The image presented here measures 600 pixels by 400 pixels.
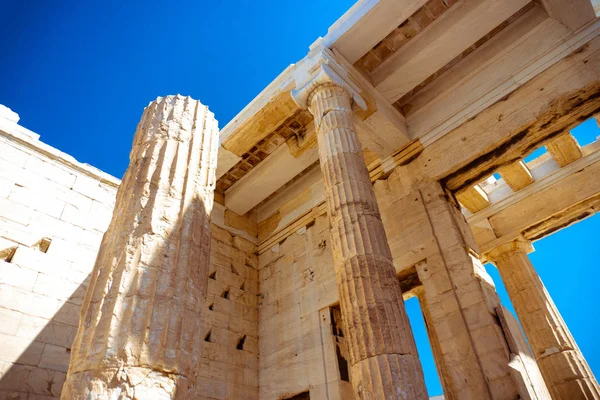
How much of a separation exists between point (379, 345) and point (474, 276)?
3.32 meters

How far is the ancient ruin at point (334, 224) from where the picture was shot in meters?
4.44

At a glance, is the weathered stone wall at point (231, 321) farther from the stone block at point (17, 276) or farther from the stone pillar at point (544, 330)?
the stone pillar at point (544, 330)

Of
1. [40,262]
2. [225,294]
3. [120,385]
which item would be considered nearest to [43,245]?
[40,262]

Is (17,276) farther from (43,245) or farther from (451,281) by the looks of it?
(451,281)

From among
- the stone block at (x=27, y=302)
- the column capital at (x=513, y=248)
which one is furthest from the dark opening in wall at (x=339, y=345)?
the stone block at (x=27, y=302)

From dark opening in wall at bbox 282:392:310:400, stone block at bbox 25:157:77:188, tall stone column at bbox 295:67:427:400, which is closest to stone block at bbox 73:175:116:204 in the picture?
stone block at bbox 25:157:77:188

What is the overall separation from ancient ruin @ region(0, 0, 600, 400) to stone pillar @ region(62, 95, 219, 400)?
22mm

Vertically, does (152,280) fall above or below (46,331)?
below

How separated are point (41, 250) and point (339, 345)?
6.73 m

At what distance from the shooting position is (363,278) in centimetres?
619

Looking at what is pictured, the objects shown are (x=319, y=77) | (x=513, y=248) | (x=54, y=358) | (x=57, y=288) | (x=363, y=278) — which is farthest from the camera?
(x=513, y=248)

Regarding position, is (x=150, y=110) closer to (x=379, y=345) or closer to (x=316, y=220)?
(x=379, y=345)

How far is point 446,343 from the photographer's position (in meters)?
7.73

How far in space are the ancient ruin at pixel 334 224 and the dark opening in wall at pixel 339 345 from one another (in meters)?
0.07
